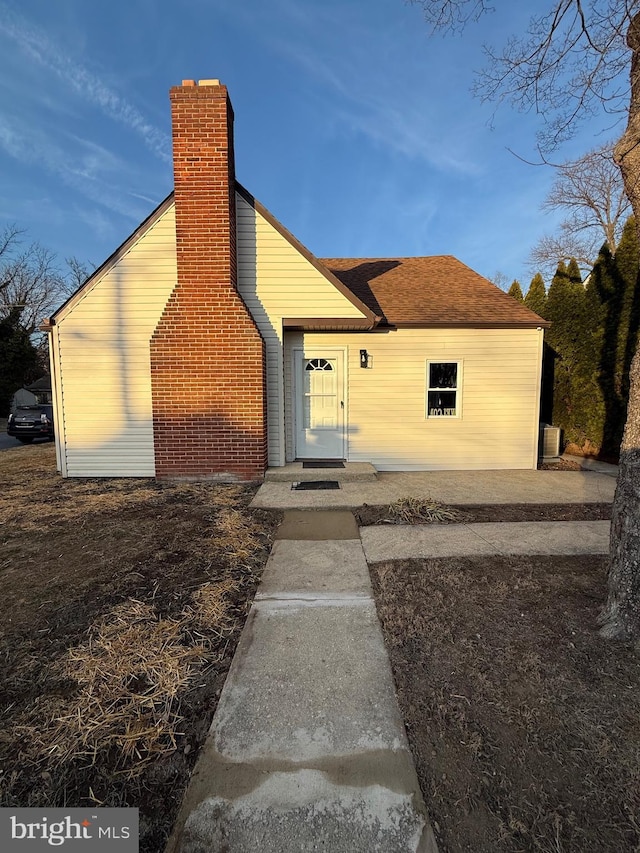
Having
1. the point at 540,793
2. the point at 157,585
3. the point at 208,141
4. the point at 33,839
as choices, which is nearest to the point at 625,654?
the point at 540,793

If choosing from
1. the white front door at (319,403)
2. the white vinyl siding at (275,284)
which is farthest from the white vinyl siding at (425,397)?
the white vinyl siding at (275,284)

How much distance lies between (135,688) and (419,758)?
146 cm

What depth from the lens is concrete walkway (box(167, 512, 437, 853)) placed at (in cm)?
139

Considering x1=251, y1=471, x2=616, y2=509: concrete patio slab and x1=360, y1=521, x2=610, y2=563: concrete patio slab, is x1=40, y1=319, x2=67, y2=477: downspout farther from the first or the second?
x1=360, y1=521, x2=610, y2=563: concrete patio slab

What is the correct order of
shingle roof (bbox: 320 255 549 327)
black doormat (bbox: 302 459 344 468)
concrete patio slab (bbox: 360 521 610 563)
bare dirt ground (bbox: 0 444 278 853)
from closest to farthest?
bare dirt ground (bbox: 0 444 278 853) → concrete patio slab (bbox: 360 521 610 563) → black doormat (bbox: 302 459 344 468) → shingle roof (bbox: 320 255 549 327)

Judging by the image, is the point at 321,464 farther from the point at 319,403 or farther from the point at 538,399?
the point at 538,399

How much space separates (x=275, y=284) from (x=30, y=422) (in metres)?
11.8

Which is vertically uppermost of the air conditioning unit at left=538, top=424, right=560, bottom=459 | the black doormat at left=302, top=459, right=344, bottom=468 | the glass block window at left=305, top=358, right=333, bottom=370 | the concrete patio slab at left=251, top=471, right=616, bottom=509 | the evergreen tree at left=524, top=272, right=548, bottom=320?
the evergreen tree at left=524, top=272, right=548, bottom=320

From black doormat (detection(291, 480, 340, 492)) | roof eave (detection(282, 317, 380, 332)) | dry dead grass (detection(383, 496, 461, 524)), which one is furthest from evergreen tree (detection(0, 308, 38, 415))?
dry dead grass (detection(383, 496, 461, 524))

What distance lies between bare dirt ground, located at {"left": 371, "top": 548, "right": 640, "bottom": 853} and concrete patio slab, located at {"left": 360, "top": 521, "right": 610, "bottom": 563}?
599 millimetres

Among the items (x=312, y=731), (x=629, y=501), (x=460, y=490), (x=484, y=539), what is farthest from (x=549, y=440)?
(x=312, y=731)

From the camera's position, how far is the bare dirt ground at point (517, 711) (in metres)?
1.42

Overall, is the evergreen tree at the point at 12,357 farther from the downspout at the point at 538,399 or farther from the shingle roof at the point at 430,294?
the downspout at the point at 538,399

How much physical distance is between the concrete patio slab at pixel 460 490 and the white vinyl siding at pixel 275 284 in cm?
267
